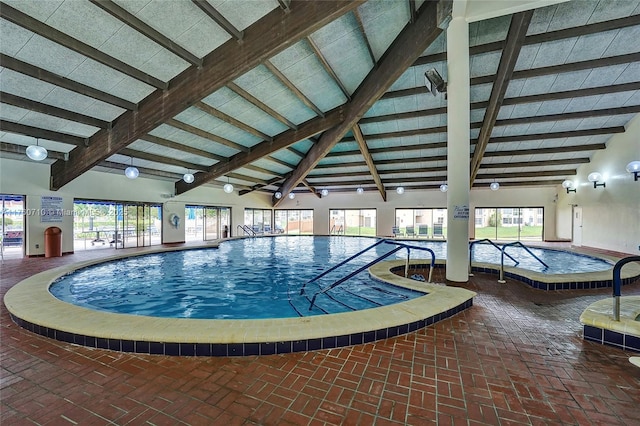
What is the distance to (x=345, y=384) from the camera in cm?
198

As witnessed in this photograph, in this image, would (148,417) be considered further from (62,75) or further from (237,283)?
(62,75)

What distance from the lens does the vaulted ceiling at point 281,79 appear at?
408 cm

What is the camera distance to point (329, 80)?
6719 millimetres

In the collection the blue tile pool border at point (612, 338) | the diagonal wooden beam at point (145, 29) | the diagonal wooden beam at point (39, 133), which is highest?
the diagonal wooden beam at point (145, 29)

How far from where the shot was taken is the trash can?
8.11m

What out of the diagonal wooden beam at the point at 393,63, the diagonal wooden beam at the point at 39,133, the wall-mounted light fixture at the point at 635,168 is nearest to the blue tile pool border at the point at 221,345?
the diagonal wooden beam at the point at 393,63

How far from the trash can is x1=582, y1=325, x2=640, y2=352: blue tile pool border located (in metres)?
12.0

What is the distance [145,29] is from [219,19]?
1.06 metres

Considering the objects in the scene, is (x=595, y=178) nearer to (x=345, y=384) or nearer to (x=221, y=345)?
(x=345, y=384)

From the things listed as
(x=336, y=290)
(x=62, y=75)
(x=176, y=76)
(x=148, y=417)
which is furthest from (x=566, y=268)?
(x=62, y=75)

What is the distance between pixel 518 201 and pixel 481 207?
1660 mm

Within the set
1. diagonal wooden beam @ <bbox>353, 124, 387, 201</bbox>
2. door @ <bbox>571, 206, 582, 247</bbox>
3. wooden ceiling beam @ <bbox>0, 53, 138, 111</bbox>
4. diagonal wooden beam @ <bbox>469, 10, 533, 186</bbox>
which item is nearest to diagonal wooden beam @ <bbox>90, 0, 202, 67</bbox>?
wooden ceiling beam @ <bbox>0, 53, 138, 111</bbox>

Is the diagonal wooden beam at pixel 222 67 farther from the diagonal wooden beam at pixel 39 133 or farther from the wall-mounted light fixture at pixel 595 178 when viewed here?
the wall-mounted light fixture at pixel 595 178

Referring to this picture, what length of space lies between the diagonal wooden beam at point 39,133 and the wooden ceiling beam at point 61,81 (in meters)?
2.13
